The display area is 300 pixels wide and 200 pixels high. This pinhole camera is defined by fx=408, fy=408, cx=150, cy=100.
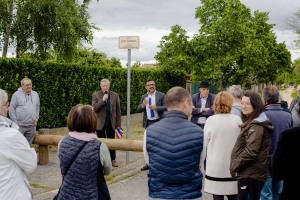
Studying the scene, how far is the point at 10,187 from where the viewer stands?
355cm

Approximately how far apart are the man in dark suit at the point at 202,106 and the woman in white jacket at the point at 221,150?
3294mm

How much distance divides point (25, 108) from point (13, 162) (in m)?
5.43

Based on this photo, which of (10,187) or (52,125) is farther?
(52,125)

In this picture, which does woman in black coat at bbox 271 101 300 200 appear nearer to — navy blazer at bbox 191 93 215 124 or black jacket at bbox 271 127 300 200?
black jacket at bbox 271 127 300 200

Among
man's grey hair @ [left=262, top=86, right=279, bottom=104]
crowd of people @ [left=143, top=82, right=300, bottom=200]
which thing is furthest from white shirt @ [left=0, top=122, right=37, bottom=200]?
man's grey hair @ [left=262, top=86, right=279, bottom=104]

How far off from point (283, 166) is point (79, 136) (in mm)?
1717

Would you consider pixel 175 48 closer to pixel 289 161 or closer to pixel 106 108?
pixel 106 108

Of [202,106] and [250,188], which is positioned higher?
[202,106]

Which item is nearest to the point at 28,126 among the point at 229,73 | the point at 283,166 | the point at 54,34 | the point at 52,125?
the point at 52,125

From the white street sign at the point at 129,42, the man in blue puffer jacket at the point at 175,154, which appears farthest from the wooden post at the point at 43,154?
Answer: the man in blue puffer jacket at the point at 175,154

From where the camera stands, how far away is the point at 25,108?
876cm

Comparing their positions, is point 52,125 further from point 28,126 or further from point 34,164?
point 34,164

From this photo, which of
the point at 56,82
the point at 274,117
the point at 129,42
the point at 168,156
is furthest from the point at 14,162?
the point at 56,82

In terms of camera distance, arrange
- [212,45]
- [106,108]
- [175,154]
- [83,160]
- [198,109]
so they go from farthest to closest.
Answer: [212,45], [106,108], [198,109], [83,160], [175,154]
